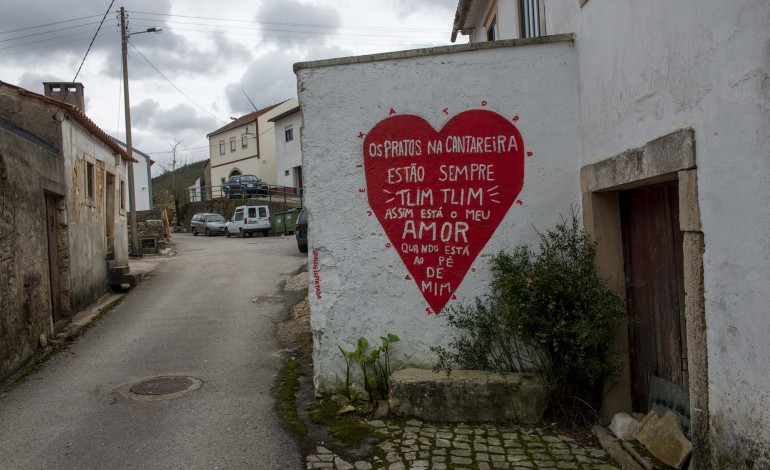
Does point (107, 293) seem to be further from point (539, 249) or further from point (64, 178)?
point (539, 249)

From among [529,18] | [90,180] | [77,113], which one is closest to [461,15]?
[529,18]

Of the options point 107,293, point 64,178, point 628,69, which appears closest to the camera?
point 628,69

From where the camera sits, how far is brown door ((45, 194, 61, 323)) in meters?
9.18

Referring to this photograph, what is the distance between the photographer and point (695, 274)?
3.54 meters

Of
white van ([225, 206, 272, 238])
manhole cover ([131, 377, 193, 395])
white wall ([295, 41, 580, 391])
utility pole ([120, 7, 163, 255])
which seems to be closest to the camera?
white wall ([295, 41, 580, 391])

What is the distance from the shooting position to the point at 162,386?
630 centimetres

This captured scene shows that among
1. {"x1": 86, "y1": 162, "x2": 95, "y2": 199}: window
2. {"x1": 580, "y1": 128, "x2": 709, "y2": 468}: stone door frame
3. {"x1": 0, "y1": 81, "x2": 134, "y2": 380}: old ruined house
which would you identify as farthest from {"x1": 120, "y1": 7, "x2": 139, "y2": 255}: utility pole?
{"x1": 580, "y1": 128, "x2": 709, "y2": 468}: stone door frame

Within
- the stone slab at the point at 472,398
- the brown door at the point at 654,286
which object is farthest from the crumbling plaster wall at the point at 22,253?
the brown door at the point at 654,286

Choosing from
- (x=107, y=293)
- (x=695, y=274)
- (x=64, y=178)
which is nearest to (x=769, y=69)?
(x=695, y=274)

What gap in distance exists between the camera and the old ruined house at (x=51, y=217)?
6.98 metres

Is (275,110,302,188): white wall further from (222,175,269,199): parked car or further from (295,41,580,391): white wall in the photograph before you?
(295,41,580,391): white wall

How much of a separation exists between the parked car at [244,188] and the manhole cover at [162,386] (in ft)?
93.9

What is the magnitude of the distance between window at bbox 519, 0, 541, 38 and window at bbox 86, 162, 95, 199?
864 cm

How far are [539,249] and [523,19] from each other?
3834mm
